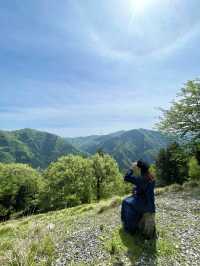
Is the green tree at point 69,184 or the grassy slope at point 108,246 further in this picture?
the green tree at point 69,184

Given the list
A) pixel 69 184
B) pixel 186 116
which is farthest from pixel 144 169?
pixel 69 184

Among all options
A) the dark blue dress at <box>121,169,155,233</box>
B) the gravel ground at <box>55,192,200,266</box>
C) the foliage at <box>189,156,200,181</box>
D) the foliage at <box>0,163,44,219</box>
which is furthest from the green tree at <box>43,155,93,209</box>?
the dark blue dress at <box>121,169,155,233</box>

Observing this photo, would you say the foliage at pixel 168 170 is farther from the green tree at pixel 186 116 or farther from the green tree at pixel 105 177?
the green tree at pixel 186 116

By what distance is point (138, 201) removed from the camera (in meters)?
11.1

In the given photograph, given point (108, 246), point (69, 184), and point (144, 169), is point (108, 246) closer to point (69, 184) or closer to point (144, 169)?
point (144, 169)

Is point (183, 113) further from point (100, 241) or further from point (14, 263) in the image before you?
point (14, 263)

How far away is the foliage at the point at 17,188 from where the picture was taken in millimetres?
61312

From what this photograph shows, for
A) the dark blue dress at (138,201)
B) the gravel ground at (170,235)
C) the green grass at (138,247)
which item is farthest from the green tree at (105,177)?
the green grass at (138,247)

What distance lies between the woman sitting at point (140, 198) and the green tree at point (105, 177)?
42.9 meters

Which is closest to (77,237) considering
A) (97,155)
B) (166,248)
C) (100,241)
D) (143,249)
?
(100,241)

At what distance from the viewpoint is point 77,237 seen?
1155 centimetres

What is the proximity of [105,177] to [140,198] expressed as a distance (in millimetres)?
44922

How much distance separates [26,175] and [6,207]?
908 cm

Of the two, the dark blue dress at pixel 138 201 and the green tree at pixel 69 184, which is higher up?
the dark blue dress at pixel 138 201
